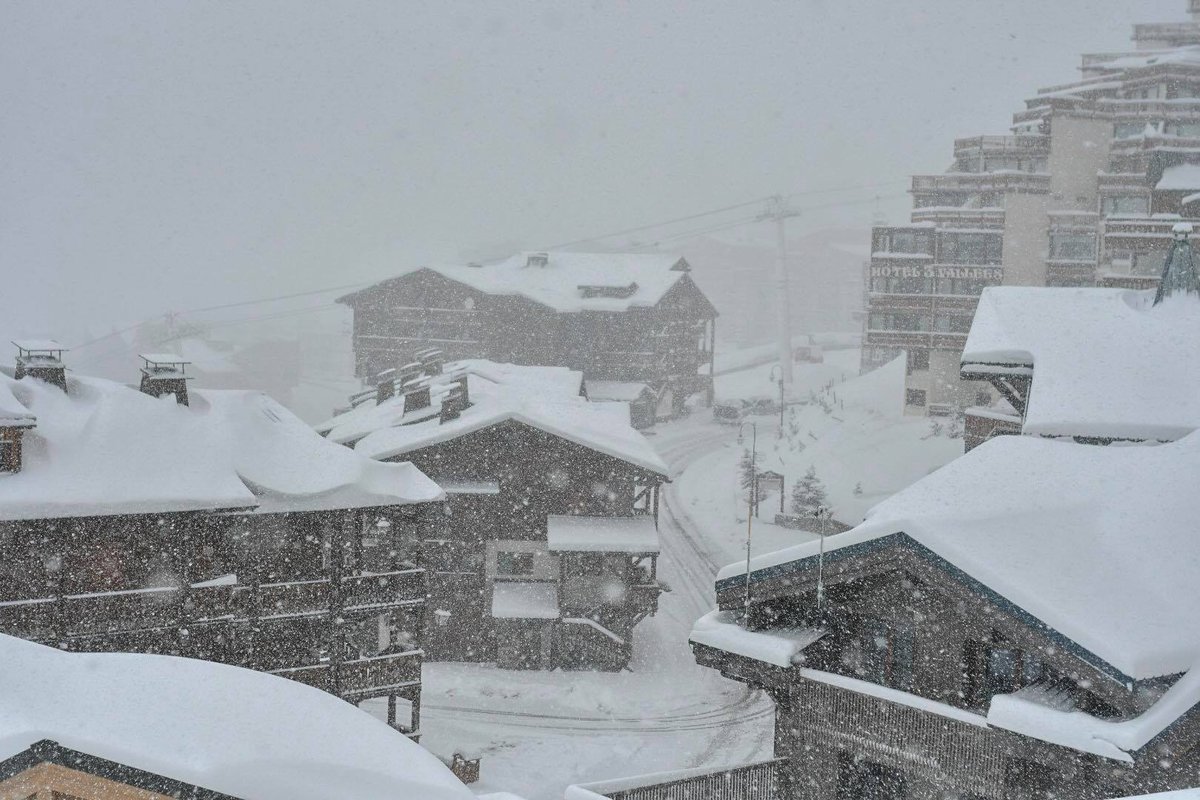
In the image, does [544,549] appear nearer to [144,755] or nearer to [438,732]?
[438,732]

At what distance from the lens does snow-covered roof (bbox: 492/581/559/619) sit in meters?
26.0

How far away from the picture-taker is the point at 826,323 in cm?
10481

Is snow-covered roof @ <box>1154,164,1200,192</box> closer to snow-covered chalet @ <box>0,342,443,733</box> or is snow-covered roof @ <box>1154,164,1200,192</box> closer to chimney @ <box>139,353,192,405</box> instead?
snow-covered chalet @ <box>0,342,443,733</box>

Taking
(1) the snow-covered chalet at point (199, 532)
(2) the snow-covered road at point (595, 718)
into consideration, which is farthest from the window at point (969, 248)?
(1) the snow-covered chalet at point (199, 532)

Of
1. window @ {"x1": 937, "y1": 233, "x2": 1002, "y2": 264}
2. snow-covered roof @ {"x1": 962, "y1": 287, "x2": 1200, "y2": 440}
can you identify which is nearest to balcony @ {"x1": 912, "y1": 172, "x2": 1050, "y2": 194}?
window @ {"x1": 937, "y1": 233, "x2": 1002, "y2": 264}

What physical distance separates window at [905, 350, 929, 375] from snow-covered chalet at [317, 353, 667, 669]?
2276 centimetres

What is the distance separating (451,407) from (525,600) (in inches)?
251

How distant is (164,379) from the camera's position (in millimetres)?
21016

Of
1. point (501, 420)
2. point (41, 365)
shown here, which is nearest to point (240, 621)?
point (41, 365)

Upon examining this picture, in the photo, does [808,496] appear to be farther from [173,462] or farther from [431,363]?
[173,462]

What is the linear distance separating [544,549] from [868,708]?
53.2 feet

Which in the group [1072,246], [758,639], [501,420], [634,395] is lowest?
[634,395]

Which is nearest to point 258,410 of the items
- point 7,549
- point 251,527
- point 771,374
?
point 251,527

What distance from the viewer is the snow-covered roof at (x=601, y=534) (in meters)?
26.1
